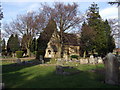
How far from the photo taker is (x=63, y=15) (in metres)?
32.3

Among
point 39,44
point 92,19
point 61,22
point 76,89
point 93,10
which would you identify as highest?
point 93,10

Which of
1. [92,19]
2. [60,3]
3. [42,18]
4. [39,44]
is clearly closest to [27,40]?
[39,44]

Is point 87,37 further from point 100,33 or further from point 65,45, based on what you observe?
point 65,45

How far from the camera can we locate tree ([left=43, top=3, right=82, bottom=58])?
3225 cm

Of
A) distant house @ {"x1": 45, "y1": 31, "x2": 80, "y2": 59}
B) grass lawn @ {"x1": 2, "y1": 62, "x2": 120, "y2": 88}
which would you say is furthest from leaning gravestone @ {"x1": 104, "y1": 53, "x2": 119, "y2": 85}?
distant house @ {"x1": 45, "y1": 31, "x2": 80, "y2": 59}

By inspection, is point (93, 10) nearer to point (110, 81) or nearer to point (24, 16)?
point (24, 16)

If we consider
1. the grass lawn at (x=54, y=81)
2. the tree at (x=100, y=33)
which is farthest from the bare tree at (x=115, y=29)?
the grass lawn at (x=54, y=81)

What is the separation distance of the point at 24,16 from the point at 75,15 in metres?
20.2

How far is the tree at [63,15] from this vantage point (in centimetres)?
3225

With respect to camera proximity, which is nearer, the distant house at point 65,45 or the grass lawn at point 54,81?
the grass lawn at point 54,81

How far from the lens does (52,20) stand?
107 feet

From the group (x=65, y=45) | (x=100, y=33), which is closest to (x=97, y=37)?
(x=100, y=33)

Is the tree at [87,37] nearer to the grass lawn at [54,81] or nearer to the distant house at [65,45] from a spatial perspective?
the distant house at [65,45]

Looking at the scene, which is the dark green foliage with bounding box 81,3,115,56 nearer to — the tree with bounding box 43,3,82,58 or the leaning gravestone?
the tree with bounding box 43,3,82,58
